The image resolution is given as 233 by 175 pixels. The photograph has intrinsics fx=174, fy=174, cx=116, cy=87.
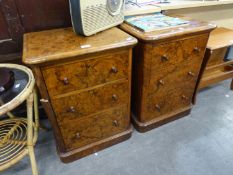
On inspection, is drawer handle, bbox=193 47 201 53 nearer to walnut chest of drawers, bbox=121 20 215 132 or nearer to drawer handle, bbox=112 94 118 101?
walnut chest of drawers, bbox=121 20 215 132

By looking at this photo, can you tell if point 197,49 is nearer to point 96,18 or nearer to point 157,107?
point 157,107

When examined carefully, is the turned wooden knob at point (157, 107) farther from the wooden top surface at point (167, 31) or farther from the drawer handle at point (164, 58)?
the wooden top surface at point (167, 31)

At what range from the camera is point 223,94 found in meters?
1.74

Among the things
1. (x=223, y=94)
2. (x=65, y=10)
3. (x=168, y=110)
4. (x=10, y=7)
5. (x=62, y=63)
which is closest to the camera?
(x=62, y=63)

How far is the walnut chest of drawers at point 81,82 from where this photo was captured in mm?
829

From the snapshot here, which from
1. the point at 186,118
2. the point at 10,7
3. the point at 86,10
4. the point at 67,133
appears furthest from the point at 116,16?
the point at 186,118

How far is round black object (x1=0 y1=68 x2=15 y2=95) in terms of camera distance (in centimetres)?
93

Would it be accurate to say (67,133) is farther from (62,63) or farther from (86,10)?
(86,10)

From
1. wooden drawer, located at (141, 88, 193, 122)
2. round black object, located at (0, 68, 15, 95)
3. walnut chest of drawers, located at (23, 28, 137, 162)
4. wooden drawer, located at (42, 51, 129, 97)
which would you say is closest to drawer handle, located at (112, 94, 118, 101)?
walnut chest of drawers, located at (23, 28, 137, 162)

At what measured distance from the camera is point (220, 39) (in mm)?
1498

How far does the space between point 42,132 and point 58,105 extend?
23.2 inches

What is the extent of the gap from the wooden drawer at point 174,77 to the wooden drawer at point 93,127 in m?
0.26

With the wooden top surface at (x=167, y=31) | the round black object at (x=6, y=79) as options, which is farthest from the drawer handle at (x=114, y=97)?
the round black object at (x=6, y=79)

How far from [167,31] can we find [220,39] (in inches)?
30.7
